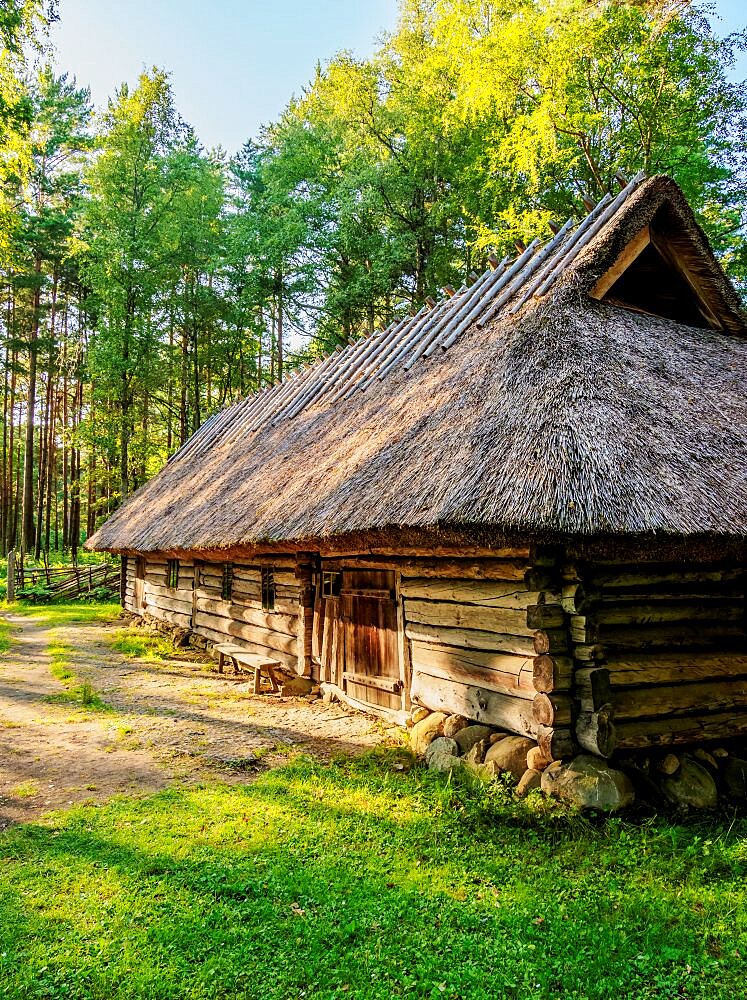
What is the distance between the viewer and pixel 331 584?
909 centimetres

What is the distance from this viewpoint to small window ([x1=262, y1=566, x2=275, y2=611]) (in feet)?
35.9

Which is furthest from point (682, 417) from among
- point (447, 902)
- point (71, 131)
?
point (71, 131)

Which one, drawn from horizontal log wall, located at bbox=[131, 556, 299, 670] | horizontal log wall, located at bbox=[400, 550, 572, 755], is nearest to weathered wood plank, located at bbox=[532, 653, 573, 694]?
horizontal log wall, located at bbox=[400, 550, 572, 755]

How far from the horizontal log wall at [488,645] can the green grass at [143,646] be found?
24.8ft

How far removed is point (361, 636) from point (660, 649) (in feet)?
12.9

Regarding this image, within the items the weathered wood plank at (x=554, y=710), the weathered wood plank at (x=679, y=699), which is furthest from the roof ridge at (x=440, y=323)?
the weathered wood plank at (x=554, y=710)

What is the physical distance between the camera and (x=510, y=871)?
4.17 metres

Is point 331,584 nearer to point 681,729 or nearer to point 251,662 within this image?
point 251,662

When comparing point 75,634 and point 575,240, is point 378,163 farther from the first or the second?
point 75,634

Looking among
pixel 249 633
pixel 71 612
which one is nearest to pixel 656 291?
pixel 249 633

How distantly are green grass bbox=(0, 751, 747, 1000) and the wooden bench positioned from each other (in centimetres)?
422

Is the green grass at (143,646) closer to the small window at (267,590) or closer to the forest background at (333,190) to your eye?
the small window at (267,590)

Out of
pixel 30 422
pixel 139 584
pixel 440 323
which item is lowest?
pixel 139 584

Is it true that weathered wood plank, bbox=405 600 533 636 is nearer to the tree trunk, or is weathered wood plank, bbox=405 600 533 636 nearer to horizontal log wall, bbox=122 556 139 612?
horizontal log wall, bbox=122 556 139 612
